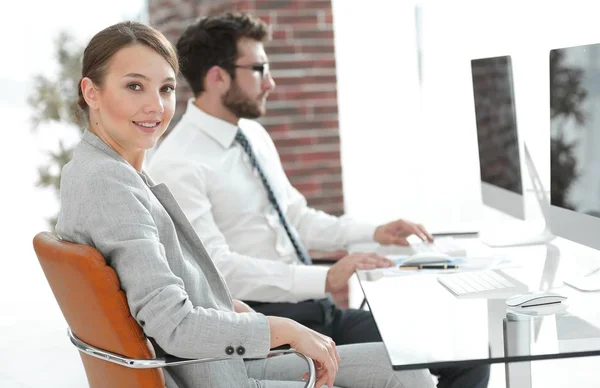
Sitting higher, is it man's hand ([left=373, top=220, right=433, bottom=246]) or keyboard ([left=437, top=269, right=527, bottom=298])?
man's hand ([left=373, top=220, right=433, bottom=246])

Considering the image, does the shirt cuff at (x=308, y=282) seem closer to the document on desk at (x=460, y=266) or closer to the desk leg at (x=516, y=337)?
the document on desk at (x=460, y=266)

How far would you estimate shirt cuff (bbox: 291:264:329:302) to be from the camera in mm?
2594

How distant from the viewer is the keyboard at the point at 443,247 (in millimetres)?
2648

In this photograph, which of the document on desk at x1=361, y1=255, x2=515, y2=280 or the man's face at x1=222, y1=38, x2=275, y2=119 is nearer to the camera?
the document on desk at x1=361, y1=255, x2=515, y2=280

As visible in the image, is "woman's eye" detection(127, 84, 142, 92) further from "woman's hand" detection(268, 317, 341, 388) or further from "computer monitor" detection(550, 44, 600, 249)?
"computer monitor" detection(550, 44, 600, 249)

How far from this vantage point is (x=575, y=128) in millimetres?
2141

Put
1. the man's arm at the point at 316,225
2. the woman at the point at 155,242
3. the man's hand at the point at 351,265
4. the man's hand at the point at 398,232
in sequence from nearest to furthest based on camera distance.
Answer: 1. the woman at the point at 155,242
2. the man's hand at the point at 351,265
3. the man's hand at the point at 398,232
4. the man's arm at the point at 316,225

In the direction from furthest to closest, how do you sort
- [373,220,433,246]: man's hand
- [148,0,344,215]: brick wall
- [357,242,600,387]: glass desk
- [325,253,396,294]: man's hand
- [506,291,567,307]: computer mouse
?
[148,0,344,215]: brick wall
[373,220,433,246]: man's hand
[325,253,396,294]: man's hand
[506,291,567,307]: computer mouse
[357,242,600,387]: glass desk

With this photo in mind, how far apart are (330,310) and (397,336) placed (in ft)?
3.48

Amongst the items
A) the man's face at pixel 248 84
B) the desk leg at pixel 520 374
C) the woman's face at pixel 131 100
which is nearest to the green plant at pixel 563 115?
the desk leg at pixel 520 374

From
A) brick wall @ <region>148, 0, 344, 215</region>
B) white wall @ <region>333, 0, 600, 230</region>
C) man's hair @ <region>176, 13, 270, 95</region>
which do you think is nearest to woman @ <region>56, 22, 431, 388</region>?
man's hair @ <region>176, 13, 270, 95</region>

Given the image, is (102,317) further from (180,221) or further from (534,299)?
(534,299)

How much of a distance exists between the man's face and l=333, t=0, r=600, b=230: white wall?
72.7 inches

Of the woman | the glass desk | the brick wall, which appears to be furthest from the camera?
the brick wall
